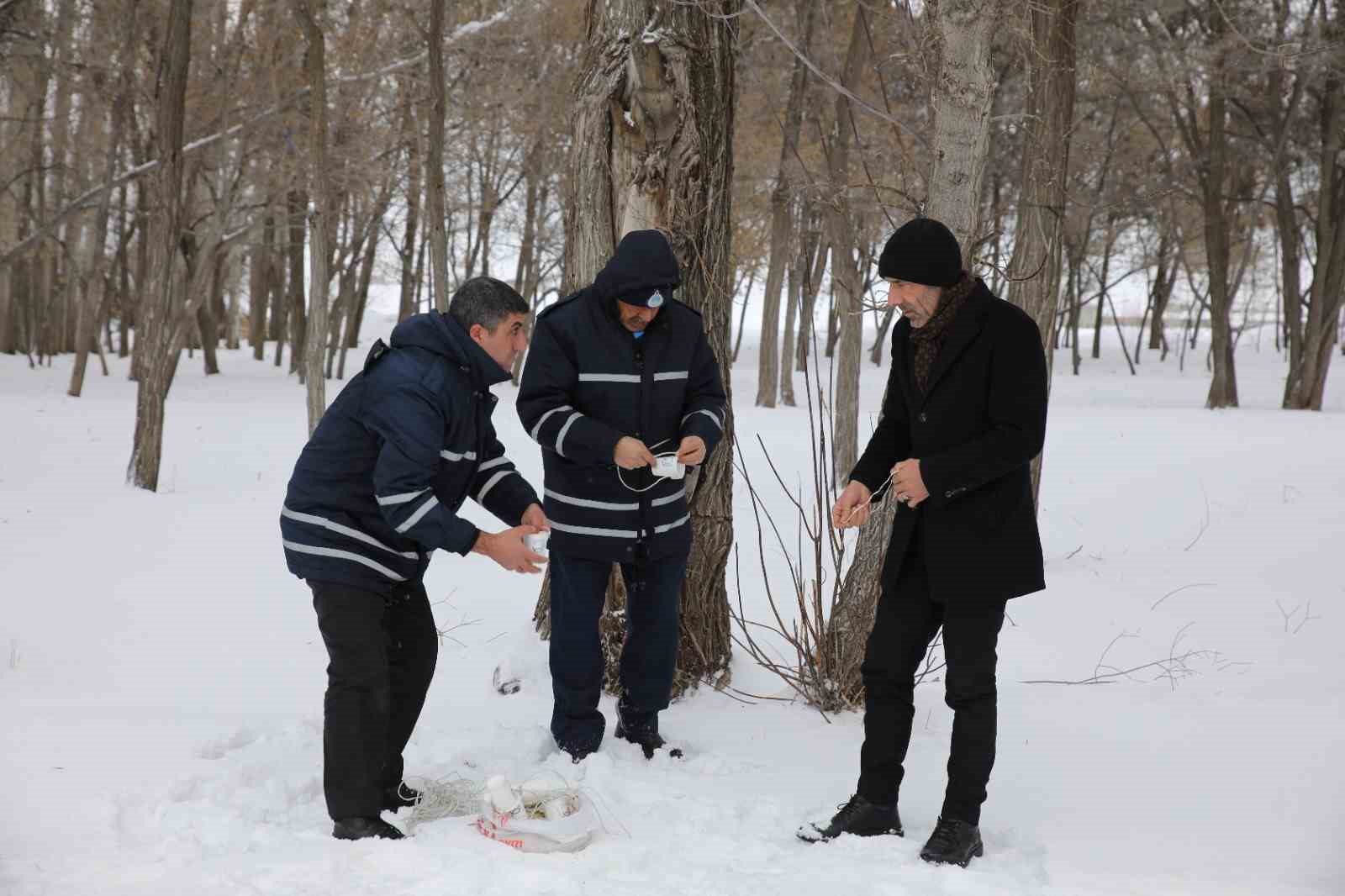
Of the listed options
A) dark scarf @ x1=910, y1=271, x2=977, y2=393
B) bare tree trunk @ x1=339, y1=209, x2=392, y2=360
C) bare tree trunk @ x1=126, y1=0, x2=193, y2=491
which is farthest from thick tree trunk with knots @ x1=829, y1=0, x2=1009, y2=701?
bare tree trunk @ x1=339, y1=209, x2=392, y2=360

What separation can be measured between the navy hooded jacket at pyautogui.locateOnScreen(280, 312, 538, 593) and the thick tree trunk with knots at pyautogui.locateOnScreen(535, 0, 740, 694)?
1.37 meters

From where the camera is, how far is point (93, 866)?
3.09 metres

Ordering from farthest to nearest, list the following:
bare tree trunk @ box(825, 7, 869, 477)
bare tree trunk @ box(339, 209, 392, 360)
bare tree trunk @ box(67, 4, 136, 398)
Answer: bare tree trunk @ box(339, 209, 392, 360), bare tree trunk @ box(67, 4, 136, 398), bare tree trunk @ box(825, 7, 869, 477)

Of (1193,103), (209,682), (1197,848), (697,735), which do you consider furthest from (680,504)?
(1193,103)

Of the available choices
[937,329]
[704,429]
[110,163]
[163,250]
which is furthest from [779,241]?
[937,329]

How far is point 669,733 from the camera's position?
445 centimetres

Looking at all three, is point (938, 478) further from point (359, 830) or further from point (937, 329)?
point (359, 830)

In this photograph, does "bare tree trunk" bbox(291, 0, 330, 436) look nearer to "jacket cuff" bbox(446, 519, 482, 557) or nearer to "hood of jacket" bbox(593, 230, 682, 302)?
"hood of jacket" bbox(593, 230, 682, 302)

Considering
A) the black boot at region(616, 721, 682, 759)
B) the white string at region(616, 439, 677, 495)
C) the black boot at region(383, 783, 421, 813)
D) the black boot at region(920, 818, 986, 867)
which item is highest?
the white string at region(616, 439, 677, 495)

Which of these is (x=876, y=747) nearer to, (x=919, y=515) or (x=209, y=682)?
(x=919, y=515)

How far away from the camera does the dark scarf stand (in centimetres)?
330

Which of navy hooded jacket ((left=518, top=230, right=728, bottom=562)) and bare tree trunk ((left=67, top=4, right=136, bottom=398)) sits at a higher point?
bare tree trunk ((left=67, top=4, right=136, bottom=398))

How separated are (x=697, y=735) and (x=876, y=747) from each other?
3.65ft

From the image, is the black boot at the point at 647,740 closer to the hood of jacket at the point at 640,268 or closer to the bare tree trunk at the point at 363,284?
the hood of jacket at the point at 640,268
